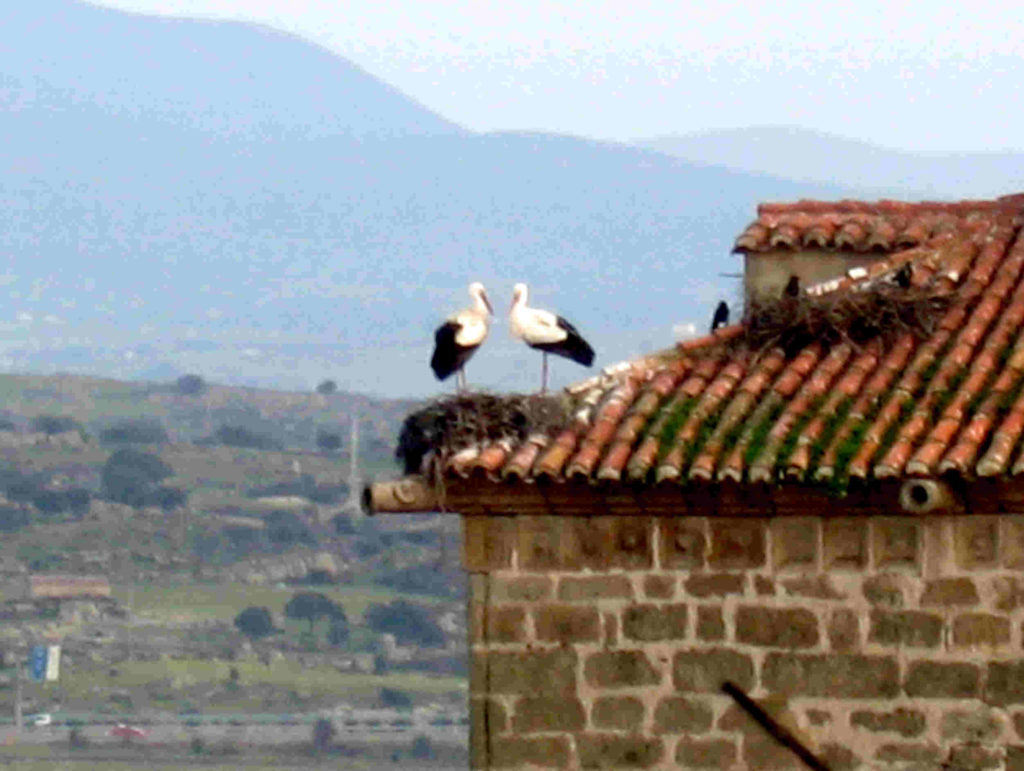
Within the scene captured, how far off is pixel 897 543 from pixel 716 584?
813 mm

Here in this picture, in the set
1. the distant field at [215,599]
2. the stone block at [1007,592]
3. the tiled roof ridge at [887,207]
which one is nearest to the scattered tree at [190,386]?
the distant field at [215,599]

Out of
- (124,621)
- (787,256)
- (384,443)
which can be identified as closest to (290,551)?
(384,443)

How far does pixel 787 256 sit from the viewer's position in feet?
67.3

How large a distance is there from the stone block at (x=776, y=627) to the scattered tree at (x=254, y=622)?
373ft

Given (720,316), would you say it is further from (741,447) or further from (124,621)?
(124,621)

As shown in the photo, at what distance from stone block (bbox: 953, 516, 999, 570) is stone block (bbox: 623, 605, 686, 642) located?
124 centimetres

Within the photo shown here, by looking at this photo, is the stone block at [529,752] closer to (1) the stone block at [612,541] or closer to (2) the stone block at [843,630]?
(1) the stone block at [612,541]

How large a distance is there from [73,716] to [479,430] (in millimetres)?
101561

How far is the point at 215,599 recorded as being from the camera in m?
138

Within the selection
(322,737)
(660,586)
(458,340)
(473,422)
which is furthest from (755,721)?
(322,737)

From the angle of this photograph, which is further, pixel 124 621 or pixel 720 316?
pixel 124 621

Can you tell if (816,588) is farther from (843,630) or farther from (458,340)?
(458,340)

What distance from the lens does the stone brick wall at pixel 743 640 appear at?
17.1 m

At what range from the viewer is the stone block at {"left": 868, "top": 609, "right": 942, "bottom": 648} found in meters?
17.2
